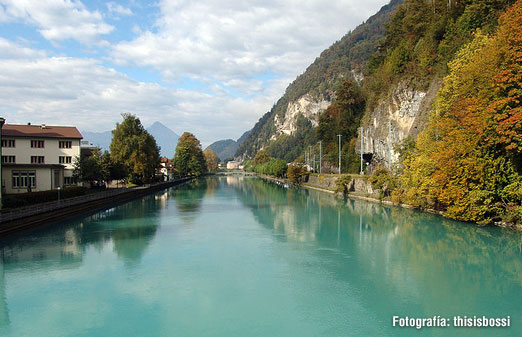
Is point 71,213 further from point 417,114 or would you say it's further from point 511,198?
point 417,114

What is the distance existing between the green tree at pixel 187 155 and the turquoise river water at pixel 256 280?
69367mm

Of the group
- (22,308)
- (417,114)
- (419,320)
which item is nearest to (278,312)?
(419,320)

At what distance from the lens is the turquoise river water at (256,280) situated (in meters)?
10.4

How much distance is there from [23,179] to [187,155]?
195 feet

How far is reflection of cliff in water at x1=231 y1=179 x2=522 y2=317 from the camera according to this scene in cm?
1291

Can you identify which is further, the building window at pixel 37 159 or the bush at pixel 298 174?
the bush at pixel 298 174

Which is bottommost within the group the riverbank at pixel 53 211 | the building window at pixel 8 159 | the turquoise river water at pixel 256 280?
the turquoise river water at pixel 256 280

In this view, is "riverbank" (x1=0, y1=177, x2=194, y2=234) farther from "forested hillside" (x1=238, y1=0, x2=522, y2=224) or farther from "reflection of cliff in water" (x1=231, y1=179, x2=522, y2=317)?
"forested hillside" (x1=238, y1=0, x2=522, y2=224)

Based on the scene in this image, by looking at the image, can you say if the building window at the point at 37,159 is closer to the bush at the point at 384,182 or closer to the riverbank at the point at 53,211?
the riverbank at the point at 53,211

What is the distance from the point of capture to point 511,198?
71.2 feet

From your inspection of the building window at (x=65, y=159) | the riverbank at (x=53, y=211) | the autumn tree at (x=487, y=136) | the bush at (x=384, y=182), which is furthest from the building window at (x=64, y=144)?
the autumn tree at (x=487, y=136)

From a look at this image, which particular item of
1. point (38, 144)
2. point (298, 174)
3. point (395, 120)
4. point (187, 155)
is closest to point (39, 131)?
point (38, 144)

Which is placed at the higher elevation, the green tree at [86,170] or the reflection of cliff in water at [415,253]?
the green tree at [86,170]

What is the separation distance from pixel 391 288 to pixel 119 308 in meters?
9.10
